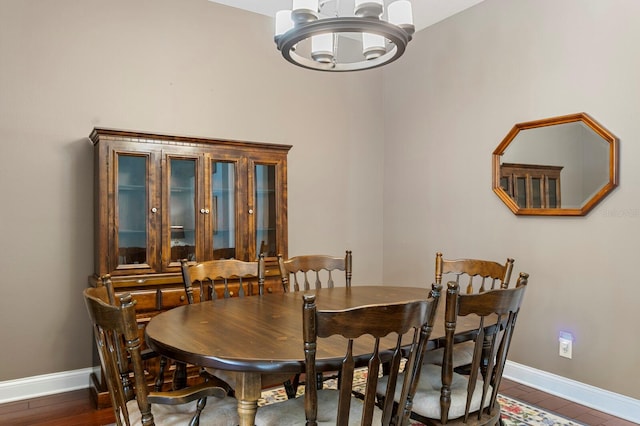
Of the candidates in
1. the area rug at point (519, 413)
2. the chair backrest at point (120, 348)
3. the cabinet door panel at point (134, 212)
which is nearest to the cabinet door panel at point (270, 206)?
the cabinet door panel at point (134, 212)

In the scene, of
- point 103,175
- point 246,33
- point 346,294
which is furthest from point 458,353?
point 246,33

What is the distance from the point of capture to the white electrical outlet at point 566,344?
9.86 feet

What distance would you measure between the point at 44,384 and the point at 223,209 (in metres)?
1.61

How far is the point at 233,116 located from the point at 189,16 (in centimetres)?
82

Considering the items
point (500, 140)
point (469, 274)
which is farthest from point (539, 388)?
point (500, 140)

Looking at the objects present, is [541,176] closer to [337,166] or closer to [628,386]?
[628,386]

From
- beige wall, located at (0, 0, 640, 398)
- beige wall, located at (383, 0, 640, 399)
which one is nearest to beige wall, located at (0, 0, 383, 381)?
A: beige wall, located at (0, 0, 640, 398)

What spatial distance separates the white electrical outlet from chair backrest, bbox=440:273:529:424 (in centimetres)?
145

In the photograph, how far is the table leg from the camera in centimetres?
150

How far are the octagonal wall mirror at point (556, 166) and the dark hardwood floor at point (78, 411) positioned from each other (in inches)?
47.5

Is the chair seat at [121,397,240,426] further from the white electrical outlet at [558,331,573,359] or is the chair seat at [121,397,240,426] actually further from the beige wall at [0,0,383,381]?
the white electrical outlet at [558,331,573,359]

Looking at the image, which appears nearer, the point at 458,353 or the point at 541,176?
the point at 458,353

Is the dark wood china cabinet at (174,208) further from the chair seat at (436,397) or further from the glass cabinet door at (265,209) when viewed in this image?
the chair seat at (436,397)

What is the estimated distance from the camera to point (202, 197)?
317 cm
